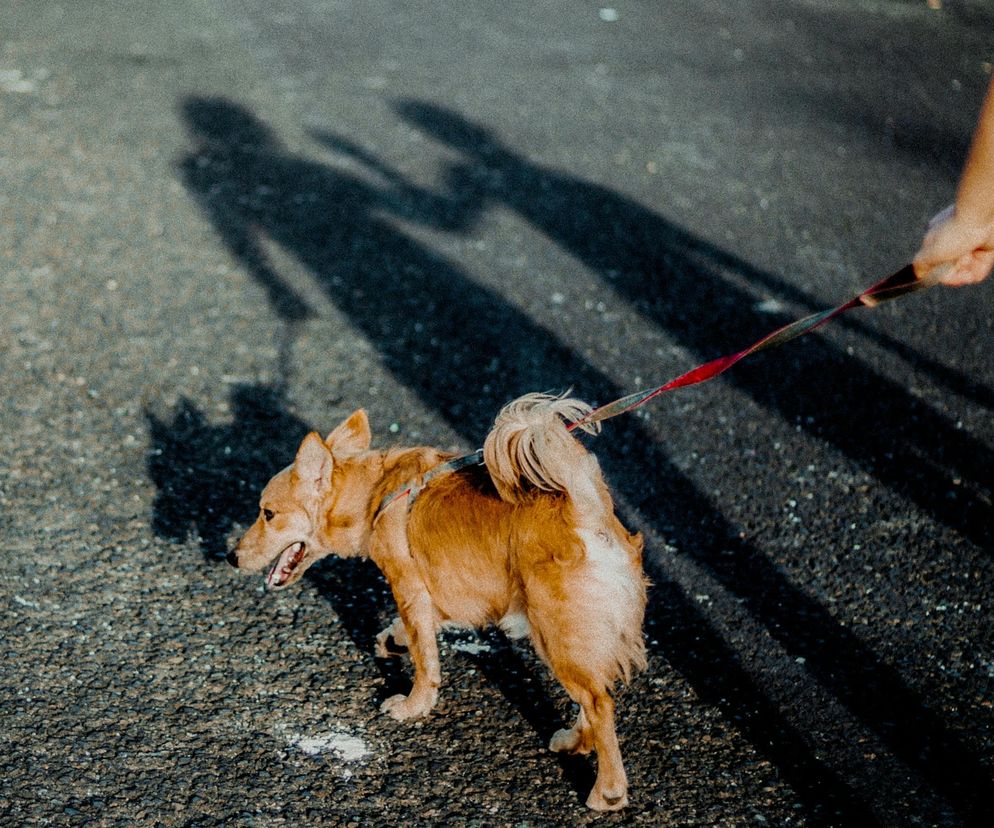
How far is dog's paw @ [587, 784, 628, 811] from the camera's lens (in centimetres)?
361

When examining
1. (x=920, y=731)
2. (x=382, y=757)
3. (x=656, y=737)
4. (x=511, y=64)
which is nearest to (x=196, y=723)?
(x=382, y=757)

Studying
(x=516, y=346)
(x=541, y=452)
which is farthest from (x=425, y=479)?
(x=516, y=346)

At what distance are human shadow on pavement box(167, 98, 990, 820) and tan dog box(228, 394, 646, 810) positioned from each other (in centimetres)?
76

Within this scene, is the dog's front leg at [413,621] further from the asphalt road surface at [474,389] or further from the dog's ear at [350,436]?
the dog's ear at [350,436]

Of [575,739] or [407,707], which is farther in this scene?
[407,707]

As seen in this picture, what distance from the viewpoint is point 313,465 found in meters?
4.20

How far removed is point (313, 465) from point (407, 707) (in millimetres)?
984

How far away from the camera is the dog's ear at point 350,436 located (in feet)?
14.6

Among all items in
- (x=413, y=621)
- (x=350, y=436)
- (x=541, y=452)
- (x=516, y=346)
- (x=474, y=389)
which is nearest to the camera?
(x=541, y=452)

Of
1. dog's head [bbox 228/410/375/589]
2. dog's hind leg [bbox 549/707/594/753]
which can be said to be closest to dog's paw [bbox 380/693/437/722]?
dog's hind leg [bbox 549/707/594/753]

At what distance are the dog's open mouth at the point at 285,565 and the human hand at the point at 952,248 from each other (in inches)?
99.8

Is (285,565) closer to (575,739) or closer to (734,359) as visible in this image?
(575,739)

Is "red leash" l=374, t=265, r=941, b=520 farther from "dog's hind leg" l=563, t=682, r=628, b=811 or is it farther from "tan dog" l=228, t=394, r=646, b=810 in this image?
"dog's hind leg" l=563, t=682, r=628, b=811

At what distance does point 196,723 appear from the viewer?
393cm
